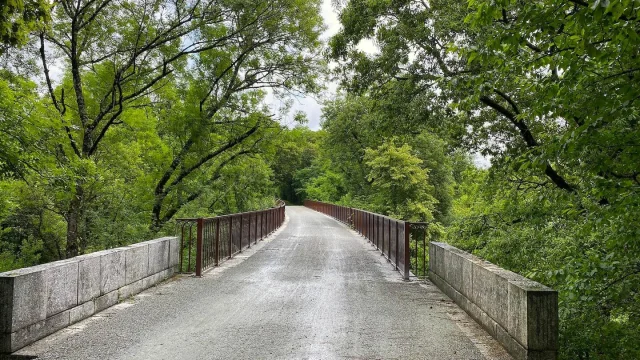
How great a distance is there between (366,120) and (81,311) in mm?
11535

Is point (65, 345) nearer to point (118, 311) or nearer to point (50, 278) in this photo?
point (50, 278)

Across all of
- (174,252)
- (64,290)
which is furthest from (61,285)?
(174,252)

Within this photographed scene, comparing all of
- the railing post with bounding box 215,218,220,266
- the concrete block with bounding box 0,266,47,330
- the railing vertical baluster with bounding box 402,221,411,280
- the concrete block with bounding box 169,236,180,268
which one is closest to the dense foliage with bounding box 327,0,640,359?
the railing vertical baluster with bounding box 402,221,411,280

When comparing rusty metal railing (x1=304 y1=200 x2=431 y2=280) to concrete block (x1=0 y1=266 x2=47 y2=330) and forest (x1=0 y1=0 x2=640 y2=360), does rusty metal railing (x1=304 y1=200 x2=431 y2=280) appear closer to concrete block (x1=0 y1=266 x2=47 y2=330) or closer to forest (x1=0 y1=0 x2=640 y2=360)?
forest (x1=0 y1=0 x2=640 y2=360)

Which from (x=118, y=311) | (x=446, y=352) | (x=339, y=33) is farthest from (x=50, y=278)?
(x=339, y=33)

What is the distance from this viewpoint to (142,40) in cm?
1352

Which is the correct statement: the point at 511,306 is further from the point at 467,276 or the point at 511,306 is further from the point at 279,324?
the point at 279,324

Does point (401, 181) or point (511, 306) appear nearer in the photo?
point (511, 306)

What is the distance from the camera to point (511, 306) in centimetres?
446

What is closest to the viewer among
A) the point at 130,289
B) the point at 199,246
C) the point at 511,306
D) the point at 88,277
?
the point at 511,306

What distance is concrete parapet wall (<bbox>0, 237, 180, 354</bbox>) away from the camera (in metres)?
4.20

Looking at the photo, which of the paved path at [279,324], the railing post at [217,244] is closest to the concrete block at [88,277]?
the paved path at [279,324]

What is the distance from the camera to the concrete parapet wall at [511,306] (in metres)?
4.05

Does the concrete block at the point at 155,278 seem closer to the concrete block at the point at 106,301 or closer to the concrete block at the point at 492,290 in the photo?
the concrete block at the point at 106,301
